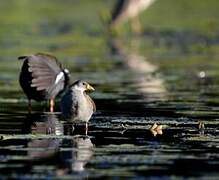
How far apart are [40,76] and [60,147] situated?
3977 mm

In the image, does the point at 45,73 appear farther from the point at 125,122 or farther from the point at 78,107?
the point at 78,107

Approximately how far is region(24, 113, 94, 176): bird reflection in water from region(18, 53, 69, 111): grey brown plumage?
59.5 inches

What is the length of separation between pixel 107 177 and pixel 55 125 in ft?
12.0

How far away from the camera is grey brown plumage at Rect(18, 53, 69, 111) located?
13914mm

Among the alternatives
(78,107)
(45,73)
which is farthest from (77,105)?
(45,73)

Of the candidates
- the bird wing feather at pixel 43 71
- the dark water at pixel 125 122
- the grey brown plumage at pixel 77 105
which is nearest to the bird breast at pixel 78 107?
the grey brown plumage at pixel 77 105

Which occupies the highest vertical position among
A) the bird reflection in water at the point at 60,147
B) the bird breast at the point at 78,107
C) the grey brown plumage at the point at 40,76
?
the grey brown plumage at the point at 40,76

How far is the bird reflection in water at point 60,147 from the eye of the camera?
9163 mm

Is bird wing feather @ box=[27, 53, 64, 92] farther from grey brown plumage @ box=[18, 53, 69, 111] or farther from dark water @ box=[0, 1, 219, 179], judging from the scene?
dark water @ box=[0, 1, 219, 179]

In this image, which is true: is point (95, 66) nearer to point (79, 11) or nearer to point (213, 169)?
point (213, 169)

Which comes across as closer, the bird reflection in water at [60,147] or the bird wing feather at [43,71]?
the bird reflection in water at [60,147]

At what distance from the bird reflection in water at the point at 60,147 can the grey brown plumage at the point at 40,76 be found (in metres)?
1.51

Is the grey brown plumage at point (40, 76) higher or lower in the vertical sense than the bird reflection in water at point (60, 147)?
higher

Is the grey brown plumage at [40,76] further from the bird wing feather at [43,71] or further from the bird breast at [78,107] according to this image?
the bird breast at [78,107]
